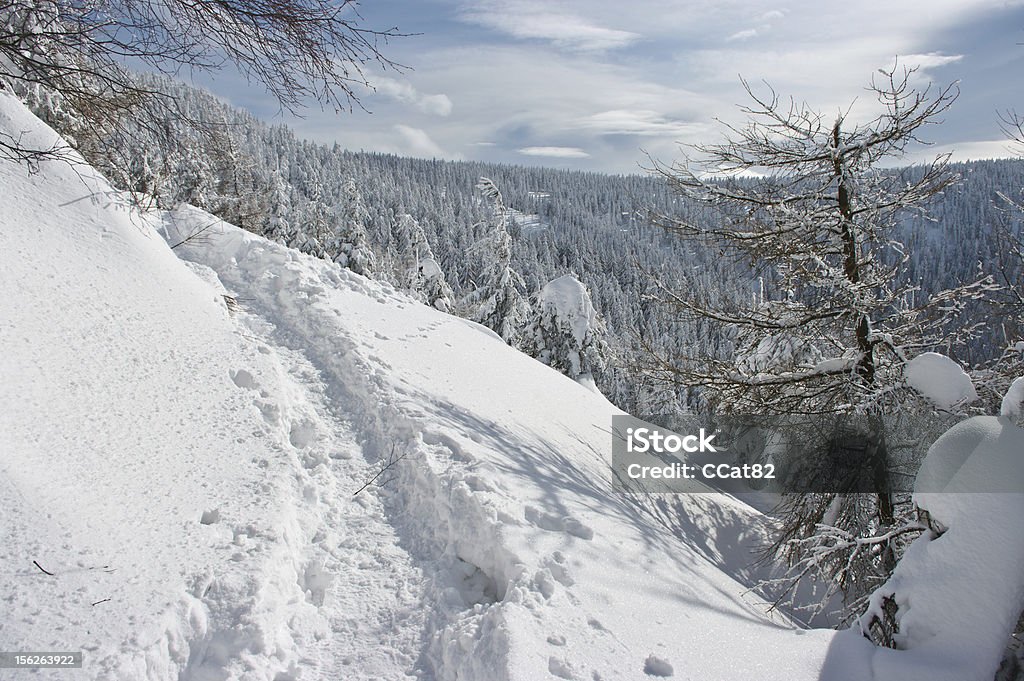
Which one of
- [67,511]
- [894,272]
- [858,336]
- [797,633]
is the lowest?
[797,633]

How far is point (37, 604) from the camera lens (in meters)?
2.72

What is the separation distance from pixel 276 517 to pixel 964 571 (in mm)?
4459

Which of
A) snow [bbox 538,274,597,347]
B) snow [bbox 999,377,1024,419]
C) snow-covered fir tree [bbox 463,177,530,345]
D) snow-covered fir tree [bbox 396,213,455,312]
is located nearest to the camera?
snow [bbox 999,377,1024,419]

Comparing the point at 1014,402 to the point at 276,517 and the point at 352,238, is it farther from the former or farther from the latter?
the point at 352,238

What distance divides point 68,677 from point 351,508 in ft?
7.48

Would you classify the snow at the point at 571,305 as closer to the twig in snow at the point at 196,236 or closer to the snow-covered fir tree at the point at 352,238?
the snow-covered fir tree at the point at 352,238

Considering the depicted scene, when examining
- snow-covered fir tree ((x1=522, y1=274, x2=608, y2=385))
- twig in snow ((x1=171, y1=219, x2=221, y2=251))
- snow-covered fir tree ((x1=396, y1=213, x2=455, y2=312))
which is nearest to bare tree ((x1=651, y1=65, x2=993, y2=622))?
twig in snow ((x1=171, y1=219, x2=221, y2=251))

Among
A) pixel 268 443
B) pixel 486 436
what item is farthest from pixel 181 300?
pixel 486 436

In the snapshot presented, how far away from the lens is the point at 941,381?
5.23 meters

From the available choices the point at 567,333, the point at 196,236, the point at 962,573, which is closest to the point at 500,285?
the point at 567,333

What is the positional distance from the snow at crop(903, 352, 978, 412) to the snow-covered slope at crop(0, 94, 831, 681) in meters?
2.73

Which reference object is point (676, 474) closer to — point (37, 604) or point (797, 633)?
point (797, 633)

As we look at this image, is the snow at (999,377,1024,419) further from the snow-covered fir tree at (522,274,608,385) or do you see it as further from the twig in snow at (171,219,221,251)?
the snow-covered fir tree at (522,274,608,385)

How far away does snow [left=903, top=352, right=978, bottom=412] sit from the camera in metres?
5.15
